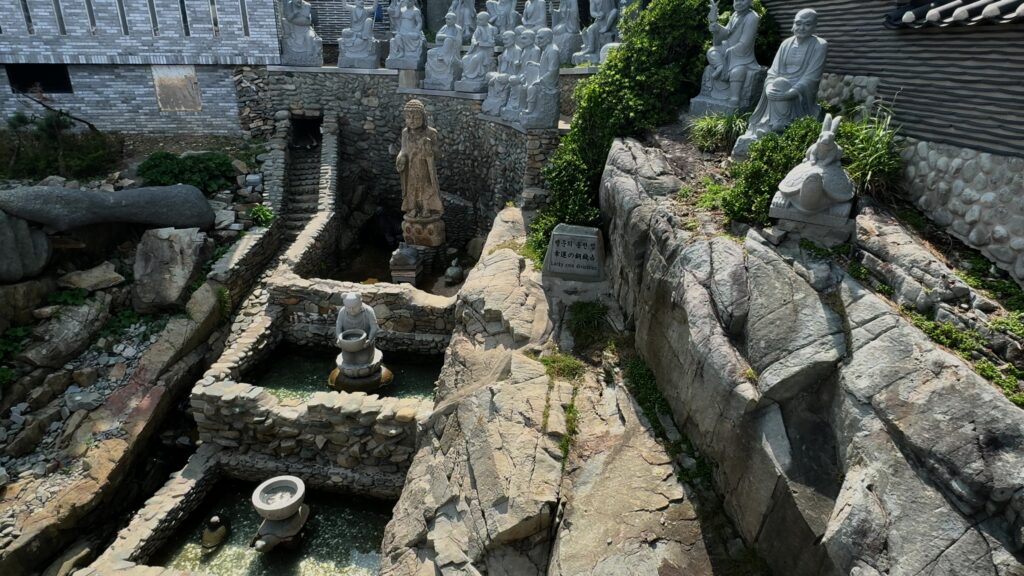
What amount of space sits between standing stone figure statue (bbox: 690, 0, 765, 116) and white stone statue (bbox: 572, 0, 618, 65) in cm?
726

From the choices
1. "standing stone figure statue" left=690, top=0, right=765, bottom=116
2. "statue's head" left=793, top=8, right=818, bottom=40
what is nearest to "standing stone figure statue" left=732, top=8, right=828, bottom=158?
"statue's head" left=793, top=8, right=818, bottom=40

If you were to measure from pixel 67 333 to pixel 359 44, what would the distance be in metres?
12.4

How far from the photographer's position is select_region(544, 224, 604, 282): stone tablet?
9.05 metres

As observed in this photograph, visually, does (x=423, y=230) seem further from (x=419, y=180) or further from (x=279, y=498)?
(x=279, y=498)

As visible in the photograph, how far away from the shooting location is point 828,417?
475 centimetres

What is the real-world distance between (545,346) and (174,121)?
17.2 metres

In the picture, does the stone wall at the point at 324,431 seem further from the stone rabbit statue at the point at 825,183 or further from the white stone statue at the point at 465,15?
the white stone statue at the point at 465,15

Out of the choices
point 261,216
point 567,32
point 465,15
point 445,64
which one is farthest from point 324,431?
point 465,15

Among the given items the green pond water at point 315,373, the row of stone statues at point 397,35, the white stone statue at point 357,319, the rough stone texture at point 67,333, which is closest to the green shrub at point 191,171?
the rough stone texture at point 67,333

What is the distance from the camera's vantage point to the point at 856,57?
8.40 m

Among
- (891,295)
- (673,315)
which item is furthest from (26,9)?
(891,295)

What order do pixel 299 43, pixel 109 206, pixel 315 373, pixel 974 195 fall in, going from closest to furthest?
1. pixel 974 195
2. pixel 315 373
3. pixel 109 206
4. pixel 299 43

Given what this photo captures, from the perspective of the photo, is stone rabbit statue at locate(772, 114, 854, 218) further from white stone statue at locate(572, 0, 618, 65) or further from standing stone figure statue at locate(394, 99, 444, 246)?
white stone statue at locate(572, 0, 618, 65)

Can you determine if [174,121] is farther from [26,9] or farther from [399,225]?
[399,225]
